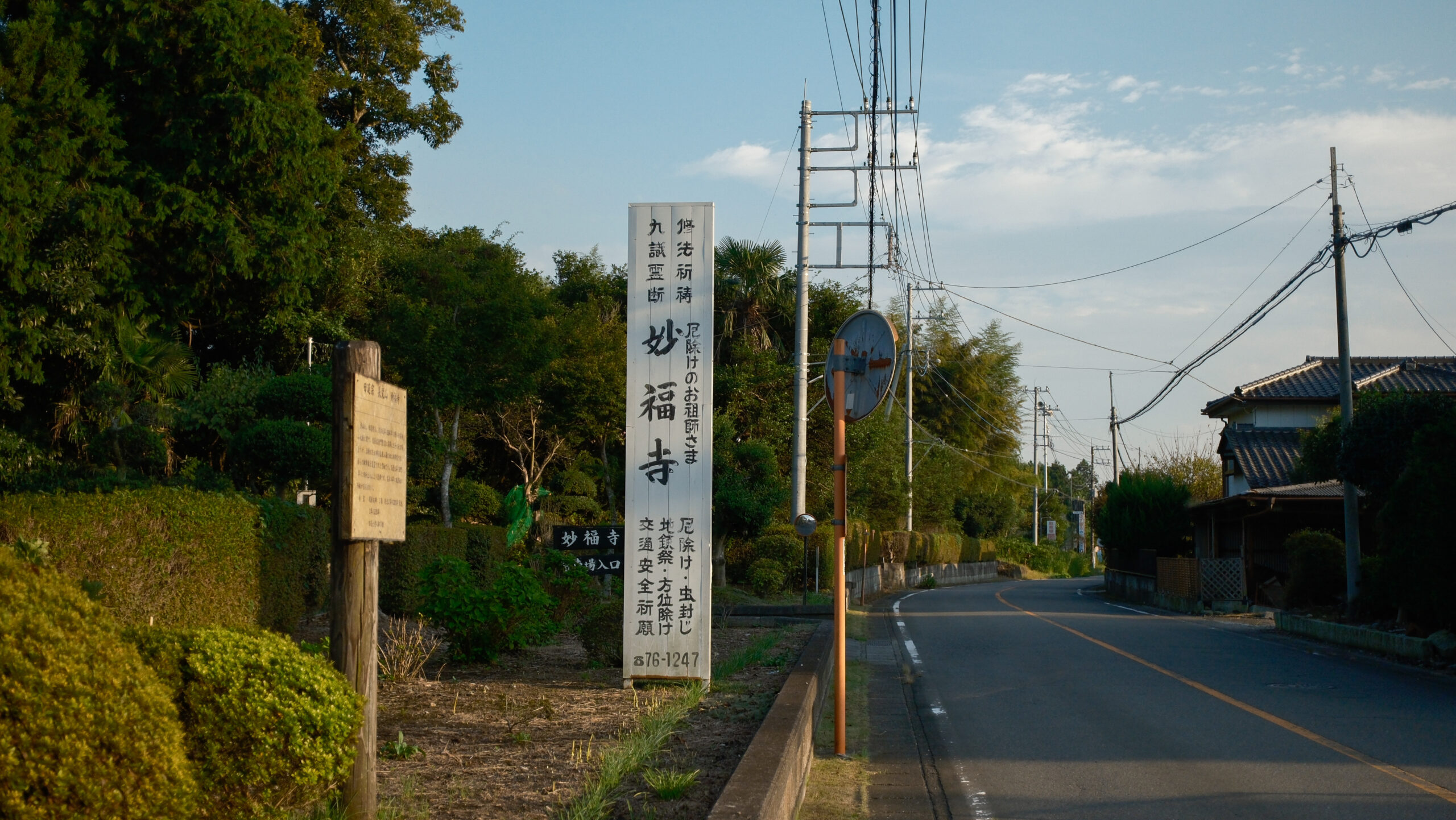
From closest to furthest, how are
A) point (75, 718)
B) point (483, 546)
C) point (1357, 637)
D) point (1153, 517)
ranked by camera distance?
point (75, 718)
point (1357, 637)
point (483, 546)
point (1153, 517)

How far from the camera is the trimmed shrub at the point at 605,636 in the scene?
10.4 metres

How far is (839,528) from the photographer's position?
784 cm

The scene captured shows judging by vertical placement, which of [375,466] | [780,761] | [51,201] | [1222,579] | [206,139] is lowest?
[1222,579]

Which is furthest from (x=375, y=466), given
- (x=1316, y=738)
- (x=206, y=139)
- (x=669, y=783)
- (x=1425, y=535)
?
(x=206, y=139)

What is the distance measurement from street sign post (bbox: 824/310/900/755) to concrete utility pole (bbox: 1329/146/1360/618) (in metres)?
14.6

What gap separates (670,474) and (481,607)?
2223 millimetres

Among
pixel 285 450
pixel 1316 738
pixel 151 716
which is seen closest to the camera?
pixel 151 716

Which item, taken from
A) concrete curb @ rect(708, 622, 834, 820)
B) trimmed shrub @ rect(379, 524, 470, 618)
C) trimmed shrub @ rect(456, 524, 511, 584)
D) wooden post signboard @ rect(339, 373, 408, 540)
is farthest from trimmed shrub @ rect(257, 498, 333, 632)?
wooden post signboard @ rect(339, 373, 408, 540)

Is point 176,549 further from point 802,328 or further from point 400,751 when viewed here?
point 802,328

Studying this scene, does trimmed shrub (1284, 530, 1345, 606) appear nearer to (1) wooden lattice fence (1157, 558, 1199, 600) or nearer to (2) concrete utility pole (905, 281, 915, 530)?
(1) wooden lattice fence (1157, 558, 1199, 600)

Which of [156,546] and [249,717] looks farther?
[156,546]

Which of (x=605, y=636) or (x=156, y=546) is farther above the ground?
(x=156, y=546)

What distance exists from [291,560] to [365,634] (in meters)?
7.45

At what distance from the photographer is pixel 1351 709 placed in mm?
10031
